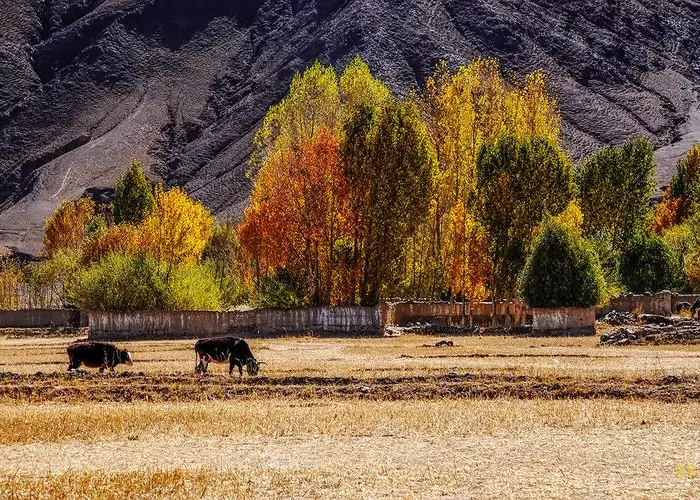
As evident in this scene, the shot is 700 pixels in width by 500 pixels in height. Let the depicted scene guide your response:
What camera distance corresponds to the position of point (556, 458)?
14.6 m

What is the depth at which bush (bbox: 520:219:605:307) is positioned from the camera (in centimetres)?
5284

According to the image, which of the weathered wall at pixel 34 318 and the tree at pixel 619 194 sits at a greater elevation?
the tree at pixel 619 194

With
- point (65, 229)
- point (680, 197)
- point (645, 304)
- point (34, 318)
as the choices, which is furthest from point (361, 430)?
point (680, 197)

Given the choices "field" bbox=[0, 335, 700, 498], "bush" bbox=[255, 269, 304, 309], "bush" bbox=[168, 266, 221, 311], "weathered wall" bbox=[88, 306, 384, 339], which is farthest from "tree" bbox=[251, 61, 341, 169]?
"field" bbox=[0, 335, 700, 498]

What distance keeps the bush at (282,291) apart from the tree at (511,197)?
13274mm

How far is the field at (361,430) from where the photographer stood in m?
12.9

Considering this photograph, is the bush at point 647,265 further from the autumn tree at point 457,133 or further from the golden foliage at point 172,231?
the golden foliage at point 172,231

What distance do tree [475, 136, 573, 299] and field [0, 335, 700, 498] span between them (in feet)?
90.0

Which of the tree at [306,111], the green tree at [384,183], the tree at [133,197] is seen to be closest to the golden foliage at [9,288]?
the tree at [133,197]

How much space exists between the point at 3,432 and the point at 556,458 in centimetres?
1059

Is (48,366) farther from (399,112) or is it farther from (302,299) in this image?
(399,112)

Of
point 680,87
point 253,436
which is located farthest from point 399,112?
point 680,87

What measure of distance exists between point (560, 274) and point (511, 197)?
9463 millimetres

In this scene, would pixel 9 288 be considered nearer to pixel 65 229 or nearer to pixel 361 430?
pixel 65 229
